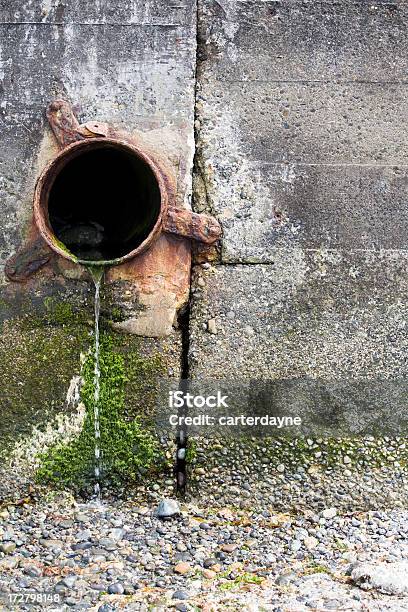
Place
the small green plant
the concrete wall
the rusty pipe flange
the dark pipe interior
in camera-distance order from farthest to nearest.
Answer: the dark pipe interior → the concrete wall → the rusty pipe flange → the small green plant

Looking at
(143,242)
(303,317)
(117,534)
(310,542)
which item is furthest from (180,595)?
(143,242)

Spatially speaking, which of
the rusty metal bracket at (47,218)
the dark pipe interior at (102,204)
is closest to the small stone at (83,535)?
the rusty metal bracket at (47,218)

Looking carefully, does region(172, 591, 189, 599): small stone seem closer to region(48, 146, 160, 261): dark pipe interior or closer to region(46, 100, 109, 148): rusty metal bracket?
region(48, 146, 160, 261): dark pipe interior

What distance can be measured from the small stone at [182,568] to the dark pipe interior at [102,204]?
1691 millimetres

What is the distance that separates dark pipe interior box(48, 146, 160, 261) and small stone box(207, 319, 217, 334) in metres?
0.59

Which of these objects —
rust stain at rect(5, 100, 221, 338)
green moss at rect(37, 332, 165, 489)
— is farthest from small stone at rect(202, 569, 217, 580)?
rust stain at rect(5, 100, 221, 338)

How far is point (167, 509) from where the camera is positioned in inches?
154

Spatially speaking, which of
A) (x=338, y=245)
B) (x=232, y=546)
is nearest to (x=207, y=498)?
(x=232, y=546)

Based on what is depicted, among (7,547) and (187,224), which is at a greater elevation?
(187,224)

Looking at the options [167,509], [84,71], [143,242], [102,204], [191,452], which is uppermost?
[84,71]

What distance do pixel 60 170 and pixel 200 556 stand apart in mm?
2100

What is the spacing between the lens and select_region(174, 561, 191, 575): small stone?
350 cm

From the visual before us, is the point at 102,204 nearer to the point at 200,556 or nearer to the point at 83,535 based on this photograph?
the point at 83,535

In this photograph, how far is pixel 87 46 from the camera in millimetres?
3945
